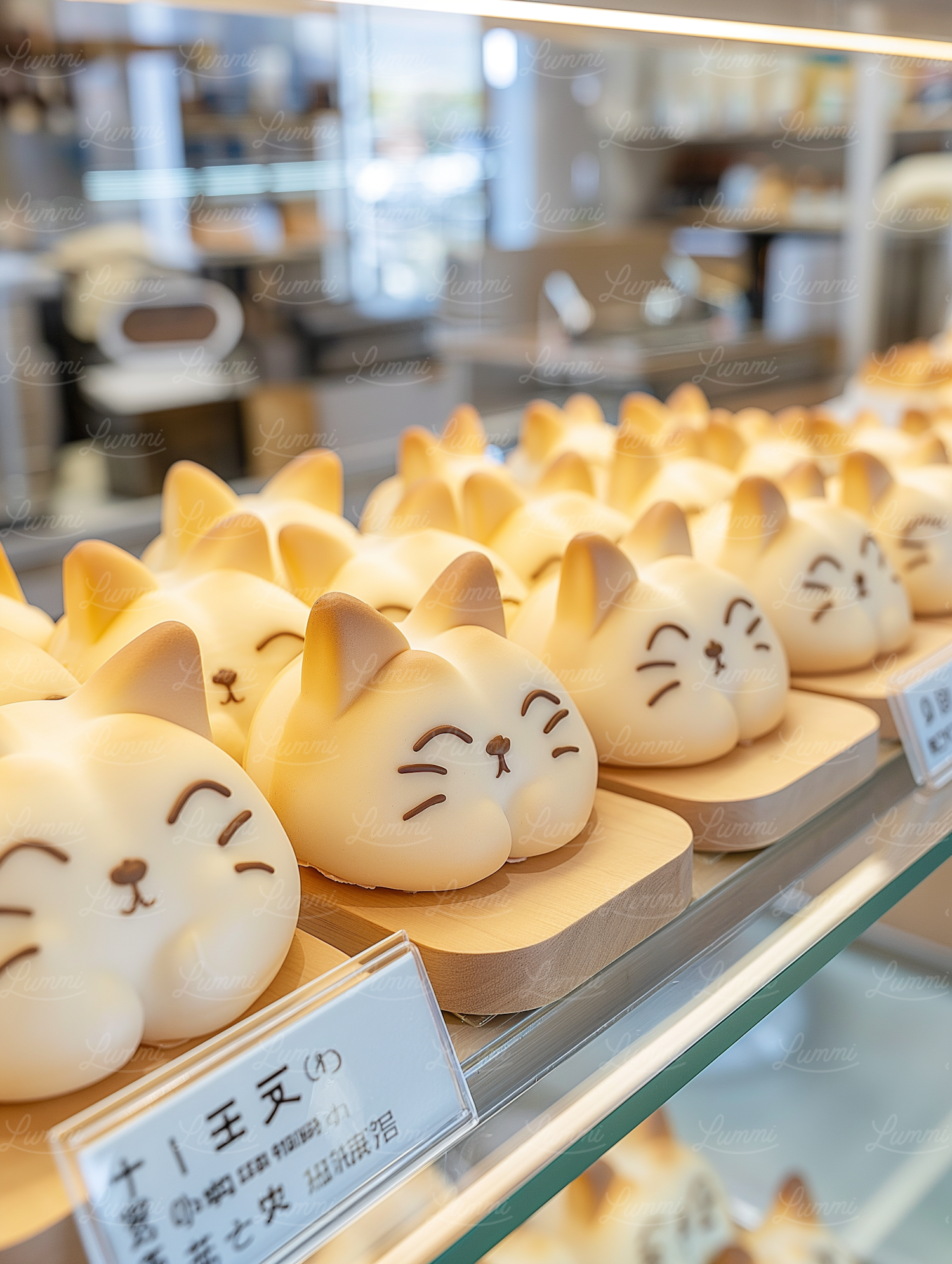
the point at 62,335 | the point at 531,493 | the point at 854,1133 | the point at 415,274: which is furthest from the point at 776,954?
the point at 415,274

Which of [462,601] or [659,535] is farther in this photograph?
[659,535]

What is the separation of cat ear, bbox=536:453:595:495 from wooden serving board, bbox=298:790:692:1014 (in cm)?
43

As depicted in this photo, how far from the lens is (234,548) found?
861mm

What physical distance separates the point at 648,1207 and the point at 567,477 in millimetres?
756

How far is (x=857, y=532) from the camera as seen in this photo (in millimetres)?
1044

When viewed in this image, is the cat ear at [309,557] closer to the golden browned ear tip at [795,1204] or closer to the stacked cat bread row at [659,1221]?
the stacked cat bread row at [659,1221]

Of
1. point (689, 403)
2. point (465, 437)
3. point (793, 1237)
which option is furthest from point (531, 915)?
point (689, 403)

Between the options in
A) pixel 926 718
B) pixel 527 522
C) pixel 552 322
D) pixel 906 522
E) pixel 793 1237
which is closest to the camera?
pixel 926 718

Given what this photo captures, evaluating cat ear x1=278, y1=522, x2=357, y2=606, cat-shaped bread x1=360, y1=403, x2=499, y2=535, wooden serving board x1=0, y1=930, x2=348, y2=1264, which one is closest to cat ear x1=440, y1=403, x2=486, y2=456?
cat-shaped bread x1=360, y1=403, x2=499, y2=535

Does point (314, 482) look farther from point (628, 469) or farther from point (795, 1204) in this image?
point (795, 1204)

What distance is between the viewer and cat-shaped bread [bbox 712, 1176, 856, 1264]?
4.14ft

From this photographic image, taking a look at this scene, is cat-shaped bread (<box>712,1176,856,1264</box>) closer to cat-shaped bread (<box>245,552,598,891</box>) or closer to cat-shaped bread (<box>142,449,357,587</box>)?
cat-shaped bread (<box>245,552,598,891</box>)

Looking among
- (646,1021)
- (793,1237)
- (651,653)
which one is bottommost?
(793,1237)

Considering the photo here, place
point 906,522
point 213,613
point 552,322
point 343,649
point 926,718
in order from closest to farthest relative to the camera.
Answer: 1. point 343,649
2. point 213,613
3. point 926,718
4. point 906,522
5. point 552,322
